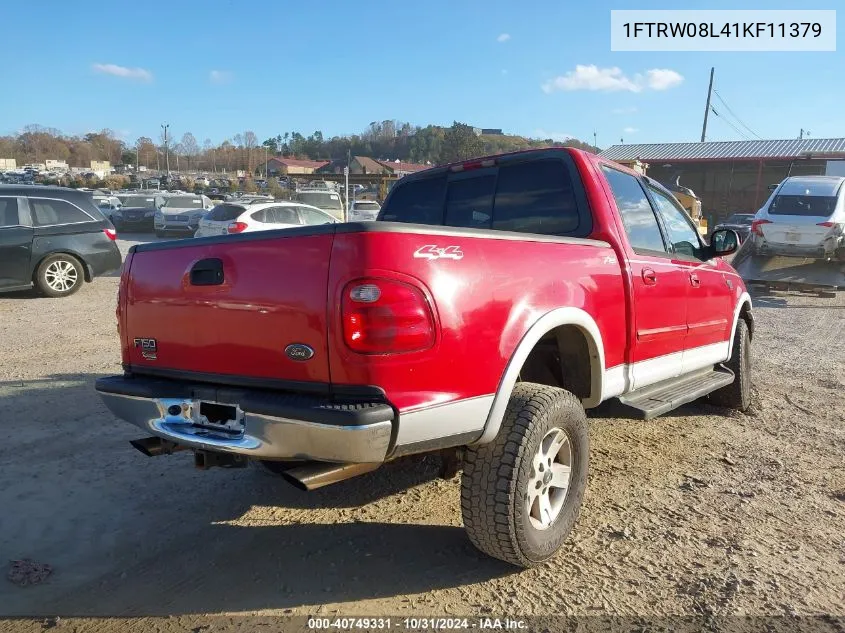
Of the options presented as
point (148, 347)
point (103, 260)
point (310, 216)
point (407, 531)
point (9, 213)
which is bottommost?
point (407, 531)

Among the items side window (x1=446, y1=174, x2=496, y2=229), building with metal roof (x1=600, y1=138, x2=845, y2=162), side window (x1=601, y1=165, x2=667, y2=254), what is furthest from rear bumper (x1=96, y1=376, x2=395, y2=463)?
building with metal roof (x1=600, y1=138, x2=845, y2=162)

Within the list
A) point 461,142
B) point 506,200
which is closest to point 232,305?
point 506,200

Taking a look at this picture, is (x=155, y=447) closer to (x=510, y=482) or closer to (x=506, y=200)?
(x=510, y=482)

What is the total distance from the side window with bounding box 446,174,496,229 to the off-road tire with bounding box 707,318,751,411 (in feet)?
8.39

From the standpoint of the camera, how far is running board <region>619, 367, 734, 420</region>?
3623 millimetres

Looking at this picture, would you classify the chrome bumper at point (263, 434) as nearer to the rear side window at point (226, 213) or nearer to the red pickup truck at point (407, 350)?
the red pickup truck at point (407, 350)

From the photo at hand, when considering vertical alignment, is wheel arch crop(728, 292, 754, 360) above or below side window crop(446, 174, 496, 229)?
below

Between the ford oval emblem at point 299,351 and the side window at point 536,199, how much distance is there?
6.37ft

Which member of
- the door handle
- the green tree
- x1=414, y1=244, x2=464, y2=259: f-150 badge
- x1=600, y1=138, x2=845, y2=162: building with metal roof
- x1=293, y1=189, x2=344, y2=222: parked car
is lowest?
the door handle

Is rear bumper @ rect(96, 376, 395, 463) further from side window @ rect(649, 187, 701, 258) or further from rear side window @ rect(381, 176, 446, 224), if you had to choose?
side window @ rect(649, 187, 701, 258)

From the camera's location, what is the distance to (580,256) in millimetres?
3266

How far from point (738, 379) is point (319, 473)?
4029 mm

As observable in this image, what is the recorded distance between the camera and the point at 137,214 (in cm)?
2656

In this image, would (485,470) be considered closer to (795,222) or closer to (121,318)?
(121,318)
